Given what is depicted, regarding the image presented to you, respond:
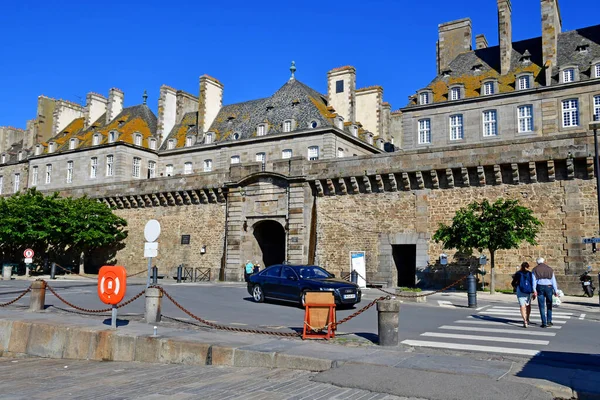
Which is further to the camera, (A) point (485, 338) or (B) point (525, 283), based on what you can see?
(B) point (525, 283)

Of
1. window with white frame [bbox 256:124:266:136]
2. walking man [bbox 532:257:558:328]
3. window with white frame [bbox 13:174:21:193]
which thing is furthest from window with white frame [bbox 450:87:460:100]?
window with white frame [bbox 13:174:21:193]

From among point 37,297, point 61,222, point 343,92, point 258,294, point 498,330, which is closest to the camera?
point 498,330

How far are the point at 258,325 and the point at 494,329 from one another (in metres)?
5.23

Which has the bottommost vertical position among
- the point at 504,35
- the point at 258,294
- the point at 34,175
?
the point at 258,294

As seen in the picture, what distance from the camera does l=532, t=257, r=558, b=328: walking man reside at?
38.6 ft

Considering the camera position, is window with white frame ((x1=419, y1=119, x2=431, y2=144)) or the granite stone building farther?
window with white frame ((x1=419, y1=119, x2=431, y2=144))

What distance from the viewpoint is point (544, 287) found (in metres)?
11.7

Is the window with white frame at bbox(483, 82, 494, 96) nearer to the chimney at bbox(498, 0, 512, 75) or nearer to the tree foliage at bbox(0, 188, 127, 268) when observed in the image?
the chimney at bbox(498, 0, 512, 75)

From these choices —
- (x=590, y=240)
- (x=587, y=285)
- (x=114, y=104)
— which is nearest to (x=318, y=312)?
(x=590, y=240)

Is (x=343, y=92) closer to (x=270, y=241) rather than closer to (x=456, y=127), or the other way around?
(x=456, y=127)

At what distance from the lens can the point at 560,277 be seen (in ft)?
66.7

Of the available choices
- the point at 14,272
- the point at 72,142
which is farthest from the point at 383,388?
the point at 72,142

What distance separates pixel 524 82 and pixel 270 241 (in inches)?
730

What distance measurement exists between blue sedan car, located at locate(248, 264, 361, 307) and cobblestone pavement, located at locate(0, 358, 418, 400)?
21.9ft
